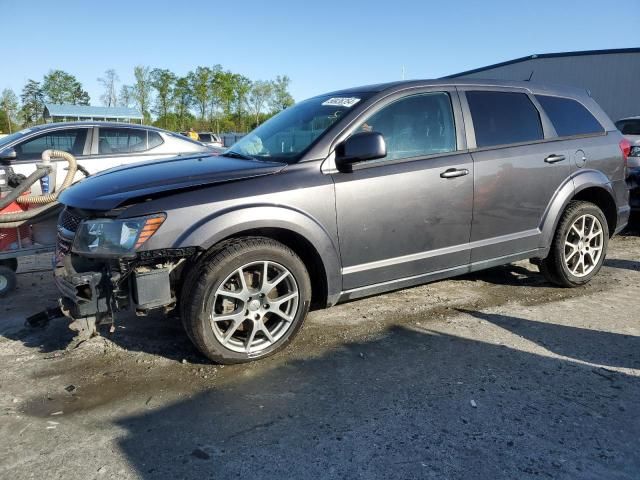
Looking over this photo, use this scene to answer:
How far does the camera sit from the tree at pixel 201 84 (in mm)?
59688

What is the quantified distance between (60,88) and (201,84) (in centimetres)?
1891

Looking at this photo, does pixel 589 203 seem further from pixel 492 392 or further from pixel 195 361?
pixel 195 361

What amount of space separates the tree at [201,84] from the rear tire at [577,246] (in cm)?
6019

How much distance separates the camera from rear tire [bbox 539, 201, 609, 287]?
181 inches

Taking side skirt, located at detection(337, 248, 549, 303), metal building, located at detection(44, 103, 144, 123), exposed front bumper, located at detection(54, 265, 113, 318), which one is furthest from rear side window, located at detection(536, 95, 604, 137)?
metal building, located at detection(44, 103, 144, 123)

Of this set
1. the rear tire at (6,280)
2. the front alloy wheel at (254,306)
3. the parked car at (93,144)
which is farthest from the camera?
the parked car at (93,144)

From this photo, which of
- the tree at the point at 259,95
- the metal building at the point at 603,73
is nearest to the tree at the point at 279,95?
the tree at the point at 259,95

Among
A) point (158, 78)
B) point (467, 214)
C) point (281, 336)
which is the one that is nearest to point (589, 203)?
point (467, 214)

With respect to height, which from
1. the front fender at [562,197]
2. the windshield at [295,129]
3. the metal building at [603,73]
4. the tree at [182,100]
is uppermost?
the tree at [182,100]

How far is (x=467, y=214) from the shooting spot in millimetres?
3986

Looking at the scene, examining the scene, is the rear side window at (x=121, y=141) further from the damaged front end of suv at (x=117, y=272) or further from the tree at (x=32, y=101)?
the tree at (x=32, y=101)

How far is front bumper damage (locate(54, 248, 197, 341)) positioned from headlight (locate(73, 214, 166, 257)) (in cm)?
7

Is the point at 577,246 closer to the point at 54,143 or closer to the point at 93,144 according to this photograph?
the point at 93,144

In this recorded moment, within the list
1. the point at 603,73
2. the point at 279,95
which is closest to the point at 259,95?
the point at 279,95
